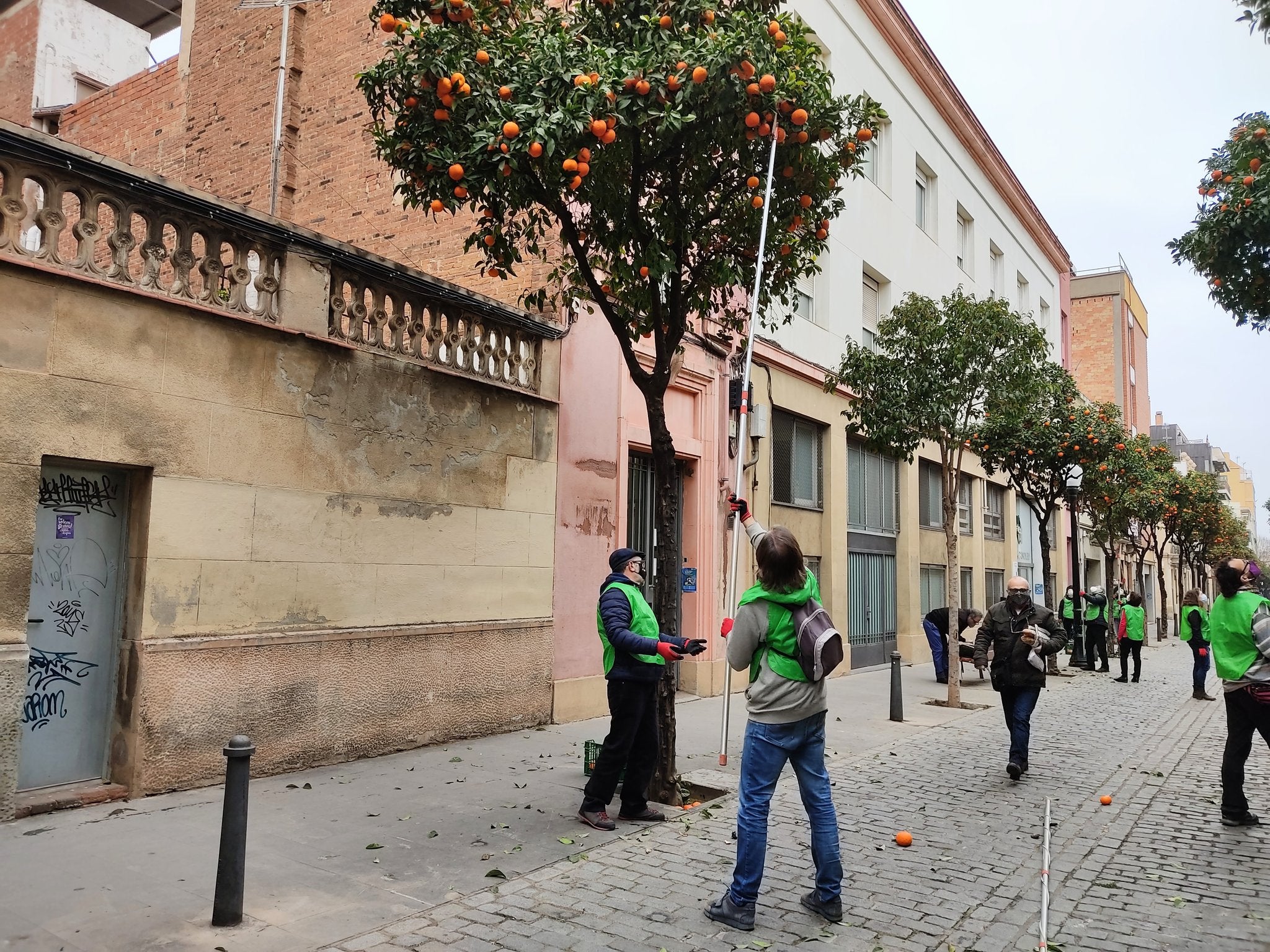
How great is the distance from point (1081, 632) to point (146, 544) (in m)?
18.8

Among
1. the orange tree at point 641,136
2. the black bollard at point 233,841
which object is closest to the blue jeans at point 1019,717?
the orange tree at point 641,136

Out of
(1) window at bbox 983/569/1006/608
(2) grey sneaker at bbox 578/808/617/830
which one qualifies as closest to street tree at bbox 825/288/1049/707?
(2) grey sneaker at bbox 578/808/617/830

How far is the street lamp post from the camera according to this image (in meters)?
18.4

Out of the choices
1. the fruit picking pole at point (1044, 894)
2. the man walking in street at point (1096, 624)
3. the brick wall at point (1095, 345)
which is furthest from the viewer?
the brick wall at point (1095, 345)

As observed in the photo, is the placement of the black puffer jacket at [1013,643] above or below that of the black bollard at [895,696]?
above

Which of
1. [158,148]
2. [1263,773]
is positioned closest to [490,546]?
[1263,773]

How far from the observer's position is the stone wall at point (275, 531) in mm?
6090

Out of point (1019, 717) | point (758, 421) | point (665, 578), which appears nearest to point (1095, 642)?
point (758, 421)

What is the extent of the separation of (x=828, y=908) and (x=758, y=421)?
10.0 meters

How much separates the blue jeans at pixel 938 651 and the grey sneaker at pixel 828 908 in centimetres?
1166

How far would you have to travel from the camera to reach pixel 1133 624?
56.4 feet

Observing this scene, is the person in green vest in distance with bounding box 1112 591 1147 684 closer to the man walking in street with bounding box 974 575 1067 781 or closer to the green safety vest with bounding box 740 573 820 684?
the man walking in street with bounding box 974 575 1067 781

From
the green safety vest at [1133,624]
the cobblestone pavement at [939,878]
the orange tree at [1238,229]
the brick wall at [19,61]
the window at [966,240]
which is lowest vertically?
the cobblestone pavement at [939,878]

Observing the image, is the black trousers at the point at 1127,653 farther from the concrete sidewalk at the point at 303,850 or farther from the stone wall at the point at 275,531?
the stone wall at the point at 275,531
